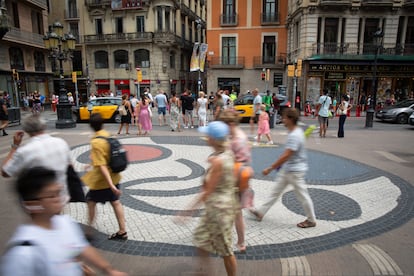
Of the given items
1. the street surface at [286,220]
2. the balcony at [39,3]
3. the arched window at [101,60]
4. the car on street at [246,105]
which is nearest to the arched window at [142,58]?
the arched window at [101,60]

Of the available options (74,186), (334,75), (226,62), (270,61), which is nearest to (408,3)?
(334,75)

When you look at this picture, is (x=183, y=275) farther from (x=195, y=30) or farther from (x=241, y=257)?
(x=195, y=30)

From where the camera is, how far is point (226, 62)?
3212cm

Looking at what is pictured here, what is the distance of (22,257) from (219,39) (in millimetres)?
32336

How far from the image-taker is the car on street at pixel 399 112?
55.6ft

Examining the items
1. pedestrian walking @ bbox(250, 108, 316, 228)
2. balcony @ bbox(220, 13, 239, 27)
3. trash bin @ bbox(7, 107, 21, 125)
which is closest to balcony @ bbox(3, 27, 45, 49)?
trash bin @ bbox(7, 107, 21, 125)

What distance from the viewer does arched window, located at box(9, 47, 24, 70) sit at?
27641 mm

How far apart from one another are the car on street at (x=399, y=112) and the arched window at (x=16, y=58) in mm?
30788

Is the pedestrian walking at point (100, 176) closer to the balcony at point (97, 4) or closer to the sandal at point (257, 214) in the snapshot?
the sandal at point (257, 214)

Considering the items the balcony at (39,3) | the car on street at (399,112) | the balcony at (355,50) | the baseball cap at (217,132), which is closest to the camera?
the baseball cap at (217,132)

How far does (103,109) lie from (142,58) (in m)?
21.7

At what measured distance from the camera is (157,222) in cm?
466

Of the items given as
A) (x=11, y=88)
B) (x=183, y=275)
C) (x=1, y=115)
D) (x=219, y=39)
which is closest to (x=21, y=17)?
(x=11, y=88)

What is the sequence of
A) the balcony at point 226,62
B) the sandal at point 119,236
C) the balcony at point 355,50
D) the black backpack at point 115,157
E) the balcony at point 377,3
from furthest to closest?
the balcony at point 226,62
the balcony at point 355,50
the balcony at point 377,3
the sandal at point 119,236
the black backpack at point 115,157
